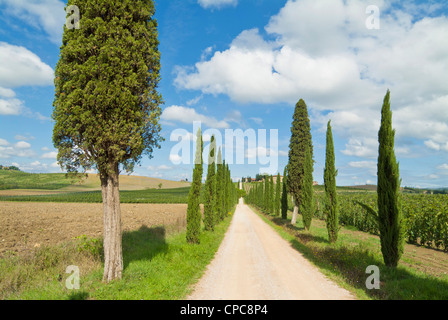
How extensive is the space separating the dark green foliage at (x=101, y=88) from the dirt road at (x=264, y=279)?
5.05 metres

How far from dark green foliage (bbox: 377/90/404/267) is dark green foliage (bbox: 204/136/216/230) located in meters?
11.3

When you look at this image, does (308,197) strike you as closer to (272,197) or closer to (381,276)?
(381,276)

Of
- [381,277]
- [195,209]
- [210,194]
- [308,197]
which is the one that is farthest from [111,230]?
[308,197]

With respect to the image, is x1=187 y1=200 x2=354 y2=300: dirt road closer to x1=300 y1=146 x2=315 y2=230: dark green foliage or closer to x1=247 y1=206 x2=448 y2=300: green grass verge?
x1=247 y1=206 x2=448 y2=300: green grass verge

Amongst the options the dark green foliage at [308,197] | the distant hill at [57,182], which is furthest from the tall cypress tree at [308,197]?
the distant hill at [57,182]

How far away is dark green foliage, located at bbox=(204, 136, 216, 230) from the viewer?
17375mm

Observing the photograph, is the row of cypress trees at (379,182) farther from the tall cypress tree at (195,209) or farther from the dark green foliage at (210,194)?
the tall cypress tree at (195,209)

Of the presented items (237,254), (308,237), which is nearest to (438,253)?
(308,237)

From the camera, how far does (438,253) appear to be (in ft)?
42.3

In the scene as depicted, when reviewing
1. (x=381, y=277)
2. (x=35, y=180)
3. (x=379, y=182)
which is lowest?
(x=35, y=180)

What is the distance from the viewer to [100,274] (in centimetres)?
720

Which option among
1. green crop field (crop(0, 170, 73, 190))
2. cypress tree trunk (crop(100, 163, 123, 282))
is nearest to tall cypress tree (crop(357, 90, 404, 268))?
cypress tree trunk (crop(100, 163, 123, 282))

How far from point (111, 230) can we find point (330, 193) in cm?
1333
